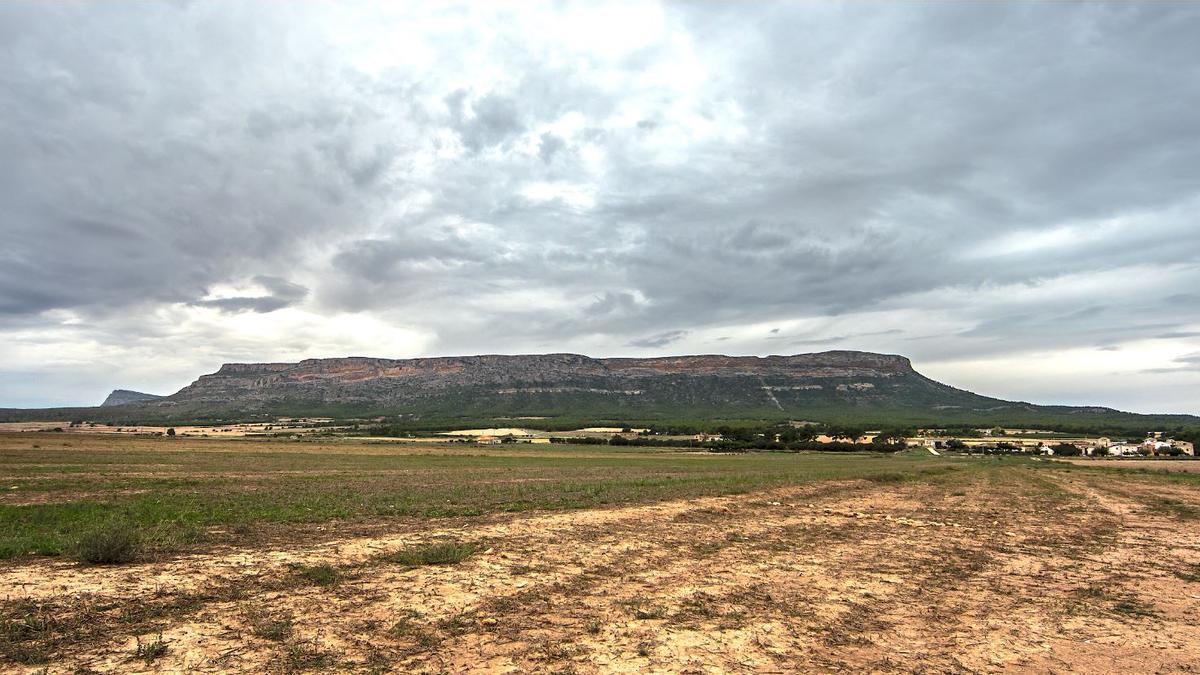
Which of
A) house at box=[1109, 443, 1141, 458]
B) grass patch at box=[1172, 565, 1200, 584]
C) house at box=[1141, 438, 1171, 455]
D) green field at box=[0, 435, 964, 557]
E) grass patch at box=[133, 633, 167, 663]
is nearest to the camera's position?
grass patch at box=[133, 633, 167, 663]

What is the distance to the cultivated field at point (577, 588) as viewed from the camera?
7629 millimetres

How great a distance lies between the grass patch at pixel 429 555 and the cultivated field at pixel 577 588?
6cm

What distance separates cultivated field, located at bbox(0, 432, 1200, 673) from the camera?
7629mm

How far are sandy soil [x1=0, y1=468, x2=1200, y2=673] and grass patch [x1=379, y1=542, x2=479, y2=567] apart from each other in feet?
1.35

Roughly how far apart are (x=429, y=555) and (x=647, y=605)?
17.0ft

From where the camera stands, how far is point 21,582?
10.0 m

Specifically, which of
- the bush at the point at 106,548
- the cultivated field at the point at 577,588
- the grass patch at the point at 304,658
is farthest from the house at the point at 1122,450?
the bush at the point at 106,548

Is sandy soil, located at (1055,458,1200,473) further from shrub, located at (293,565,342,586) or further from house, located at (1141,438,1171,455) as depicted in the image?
shrub, located at (293,565,342,586)

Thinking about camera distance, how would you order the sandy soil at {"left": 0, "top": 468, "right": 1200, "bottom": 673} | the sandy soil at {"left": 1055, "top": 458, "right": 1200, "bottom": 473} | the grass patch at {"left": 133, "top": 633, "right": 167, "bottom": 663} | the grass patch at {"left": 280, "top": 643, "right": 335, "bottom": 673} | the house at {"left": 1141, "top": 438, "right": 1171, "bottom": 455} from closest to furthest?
the grass patch at {"left": 280, "top": 643, "right": 335, "bottom": 673} < the grass patch at {"left": 133, "top": 633, "right": 167, "bottom": 663} < the sandy soil at {"left": 0, "top": 468, "right": 1200, "bottom": 673} < the sandy soil at {"left": 1055, "top": 458, "right": 1200, "bottom": 473} < the house at {"left": 1141, "top": 438, "right": 1171, "bottom": 455}

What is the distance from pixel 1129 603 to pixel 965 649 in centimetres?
518

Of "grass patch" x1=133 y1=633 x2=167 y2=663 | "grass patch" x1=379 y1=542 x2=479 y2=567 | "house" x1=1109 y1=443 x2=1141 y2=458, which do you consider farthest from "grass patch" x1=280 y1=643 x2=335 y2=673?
"house" x1=1109 y1=443 x2=1141 y2=458

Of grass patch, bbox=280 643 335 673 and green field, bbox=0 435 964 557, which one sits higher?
grass patch, bbox=280 643 335 673

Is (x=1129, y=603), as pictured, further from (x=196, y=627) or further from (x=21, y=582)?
(x=21, y=582)

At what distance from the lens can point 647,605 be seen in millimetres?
10000
